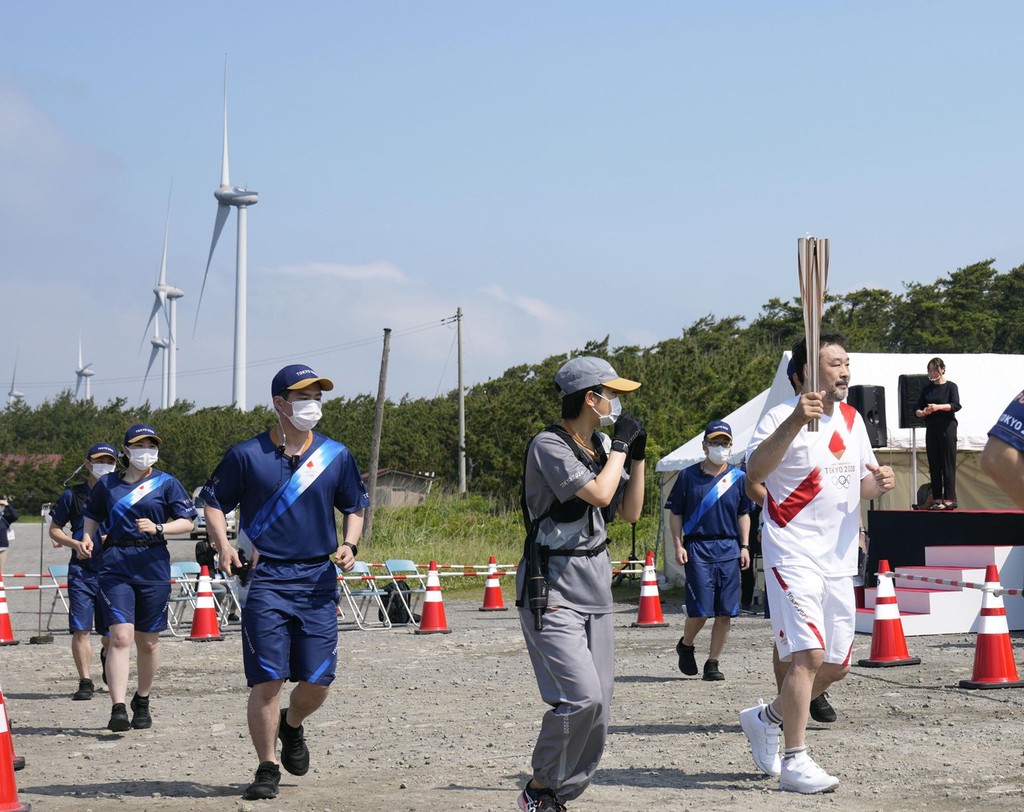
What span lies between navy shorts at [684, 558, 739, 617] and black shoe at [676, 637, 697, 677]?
30cm

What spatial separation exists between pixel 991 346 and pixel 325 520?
57.2 metres

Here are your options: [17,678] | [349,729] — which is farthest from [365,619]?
[349,729]

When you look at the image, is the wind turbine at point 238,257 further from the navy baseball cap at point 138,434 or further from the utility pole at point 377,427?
the navy baseball cap at point 138,434

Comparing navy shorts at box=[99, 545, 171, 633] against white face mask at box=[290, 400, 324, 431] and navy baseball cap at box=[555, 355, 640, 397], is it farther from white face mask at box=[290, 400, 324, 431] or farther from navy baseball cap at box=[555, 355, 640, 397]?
navy baseball cap at box=[555, 355, 640, 397]

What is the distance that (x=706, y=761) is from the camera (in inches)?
295

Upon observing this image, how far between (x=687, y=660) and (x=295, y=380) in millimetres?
5634

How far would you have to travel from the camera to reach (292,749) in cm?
690

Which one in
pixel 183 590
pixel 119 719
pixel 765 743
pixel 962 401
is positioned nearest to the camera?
pixel 765 743

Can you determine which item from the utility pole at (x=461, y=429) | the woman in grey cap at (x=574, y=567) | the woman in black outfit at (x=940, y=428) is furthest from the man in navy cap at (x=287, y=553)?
the utility pole at (x=461, y=429)

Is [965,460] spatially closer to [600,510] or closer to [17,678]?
[17,678]

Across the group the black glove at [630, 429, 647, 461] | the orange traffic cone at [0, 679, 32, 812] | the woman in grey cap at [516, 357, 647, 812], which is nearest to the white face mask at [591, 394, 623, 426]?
the woman in grey cap at [516, 357, 647, 812]

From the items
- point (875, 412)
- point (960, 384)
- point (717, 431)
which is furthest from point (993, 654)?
point (960, 384)

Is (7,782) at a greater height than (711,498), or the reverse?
(711,498)

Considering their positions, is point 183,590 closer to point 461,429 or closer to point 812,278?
point 812,278
